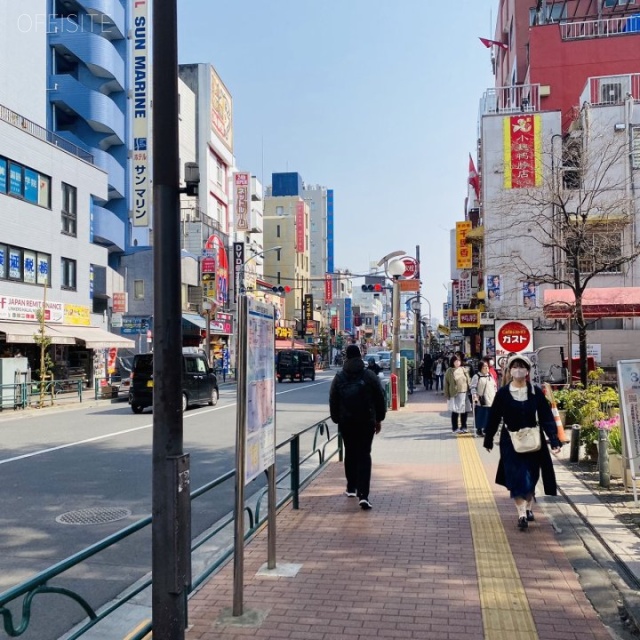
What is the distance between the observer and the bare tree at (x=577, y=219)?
14.0m

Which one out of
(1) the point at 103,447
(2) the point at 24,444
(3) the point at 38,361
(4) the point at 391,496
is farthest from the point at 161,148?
(3) the point at 38,361

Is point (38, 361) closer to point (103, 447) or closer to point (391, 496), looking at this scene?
point (103, 447)

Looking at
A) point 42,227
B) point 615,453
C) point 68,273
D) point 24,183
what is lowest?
point 615,453

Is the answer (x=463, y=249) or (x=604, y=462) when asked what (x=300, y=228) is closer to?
(x=463, y=249)

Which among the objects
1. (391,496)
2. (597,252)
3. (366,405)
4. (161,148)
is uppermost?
(597,252)

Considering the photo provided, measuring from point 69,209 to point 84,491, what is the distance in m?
24.4

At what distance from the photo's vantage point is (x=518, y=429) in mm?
6711

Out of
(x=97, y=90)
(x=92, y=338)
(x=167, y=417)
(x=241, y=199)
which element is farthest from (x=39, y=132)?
(x=241, y=199)

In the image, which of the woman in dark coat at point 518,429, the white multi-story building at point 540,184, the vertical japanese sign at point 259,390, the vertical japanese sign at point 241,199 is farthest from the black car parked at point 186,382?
the vertical japanese sign at point 241,199

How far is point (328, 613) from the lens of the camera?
4.57 metres

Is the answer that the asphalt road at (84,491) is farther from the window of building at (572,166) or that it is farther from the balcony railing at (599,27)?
the balcony railing at (599,27)

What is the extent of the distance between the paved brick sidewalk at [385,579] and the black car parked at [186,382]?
13.4 m

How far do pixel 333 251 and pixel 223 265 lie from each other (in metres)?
77.0

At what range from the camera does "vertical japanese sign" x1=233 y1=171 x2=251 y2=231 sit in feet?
194
